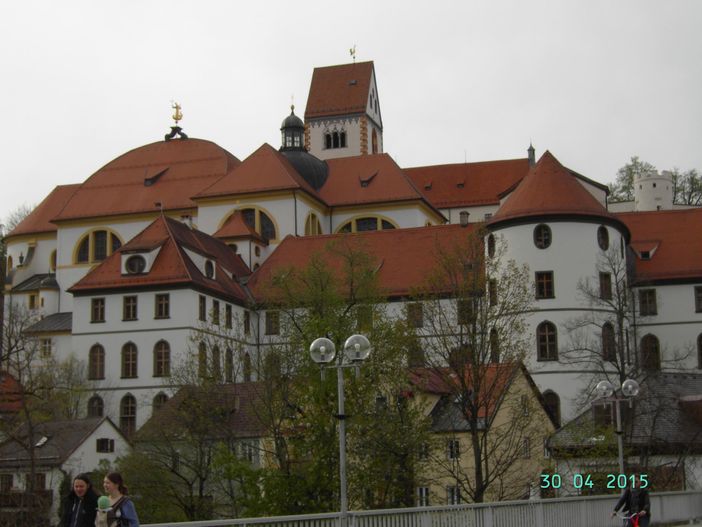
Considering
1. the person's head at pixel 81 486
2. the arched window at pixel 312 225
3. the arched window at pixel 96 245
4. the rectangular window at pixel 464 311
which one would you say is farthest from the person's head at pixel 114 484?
the arched window at pixel 96 245

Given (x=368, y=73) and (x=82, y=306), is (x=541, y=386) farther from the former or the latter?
(x=368, y=73)

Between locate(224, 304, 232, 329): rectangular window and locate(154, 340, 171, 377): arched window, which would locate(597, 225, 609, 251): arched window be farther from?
locate(154, 340, 171, 377): arched window

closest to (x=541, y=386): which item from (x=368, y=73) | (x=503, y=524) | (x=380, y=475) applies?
(x=380, y=475)

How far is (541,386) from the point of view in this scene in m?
55.5

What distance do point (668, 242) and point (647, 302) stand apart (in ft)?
12.6

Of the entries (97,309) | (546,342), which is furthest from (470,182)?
(97,309)

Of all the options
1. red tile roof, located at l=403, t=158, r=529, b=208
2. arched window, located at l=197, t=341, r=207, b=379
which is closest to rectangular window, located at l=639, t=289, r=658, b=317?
arched window, located at l=197, t=341, r=207, b=379

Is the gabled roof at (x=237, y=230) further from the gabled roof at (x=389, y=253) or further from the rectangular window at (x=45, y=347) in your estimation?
the rectangular window at (x=45, y=347)

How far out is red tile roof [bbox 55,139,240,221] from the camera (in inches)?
2948

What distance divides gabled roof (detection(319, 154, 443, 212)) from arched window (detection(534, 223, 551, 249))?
16.0 metres

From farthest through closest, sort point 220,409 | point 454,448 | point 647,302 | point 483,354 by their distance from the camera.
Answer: point 647,302, point 220,409, point 483,354, point 454,448

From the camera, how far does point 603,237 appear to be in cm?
5788

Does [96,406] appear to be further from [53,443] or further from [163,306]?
[53,443]

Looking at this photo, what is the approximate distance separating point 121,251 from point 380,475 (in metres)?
31.3
